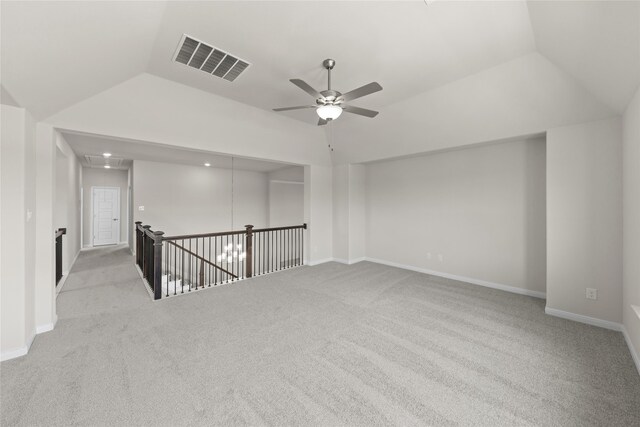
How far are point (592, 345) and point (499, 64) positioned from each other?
315 centimetres

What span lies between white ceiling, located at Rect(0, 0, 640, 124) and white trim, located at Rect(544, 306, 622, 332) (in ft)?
7.91

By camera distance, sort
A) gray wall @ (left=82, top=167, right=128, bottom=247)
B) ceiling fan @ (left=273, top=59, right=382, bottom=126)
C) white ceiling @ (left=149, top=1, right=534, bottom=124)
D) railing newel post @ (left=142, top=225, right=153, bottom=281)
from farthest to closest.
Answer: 1. gray wall @ (left=82, top=167, right=128, bottom=247)
2. railing newel post @ (left=142, top=225, right=153, bottom=281)
3. ceiling fan @ (left=273, top=59, right=382, bottom=126)
4. white ceiling @ (left=149, top=1, right=534, bottom=124)

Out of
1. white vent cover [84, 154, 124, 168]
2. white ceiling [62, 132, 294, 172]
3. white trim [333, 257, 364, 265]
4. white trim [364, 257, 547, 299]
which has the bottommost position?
white trim [364, 257, 547, 299]

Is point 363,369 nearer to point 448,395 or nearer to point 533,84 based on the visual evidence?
point 448,395

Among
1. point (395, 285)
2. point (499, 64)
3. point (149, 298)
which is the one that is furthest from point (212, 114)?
point (395, 285)

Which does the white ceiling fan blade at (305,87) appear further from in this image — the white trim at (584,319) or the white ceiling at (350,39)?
the white trim at (584,319)

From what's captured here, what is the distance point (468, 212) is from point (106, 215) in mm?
10630

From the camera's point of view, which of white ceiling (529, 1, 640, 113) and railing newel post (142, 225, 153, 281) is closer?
white ceiling (529, 1, 640, 113)

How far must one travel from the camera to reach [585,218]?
2.98 metres

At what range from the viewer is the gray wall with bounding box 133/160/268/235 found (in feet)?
22.1

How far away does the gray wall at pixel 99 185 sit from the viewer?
8.04 meters

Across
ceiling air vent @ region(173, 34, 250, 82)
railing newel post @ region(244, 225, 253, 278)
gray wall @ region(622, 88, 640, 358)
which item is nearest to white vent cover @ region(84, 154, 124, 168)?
railing newel post @ region(244, 225, 253, 278)

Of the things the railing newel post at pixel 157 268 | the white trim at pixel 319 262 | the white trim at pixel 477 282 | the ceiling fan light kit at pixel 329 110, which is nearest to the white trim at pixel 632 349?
the white trim at pixel 477 282

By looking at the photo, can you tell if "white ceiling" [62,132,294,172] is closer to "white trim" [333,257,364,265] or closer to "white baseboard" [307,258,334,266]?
"white baseboard" [307,258,334,266]
